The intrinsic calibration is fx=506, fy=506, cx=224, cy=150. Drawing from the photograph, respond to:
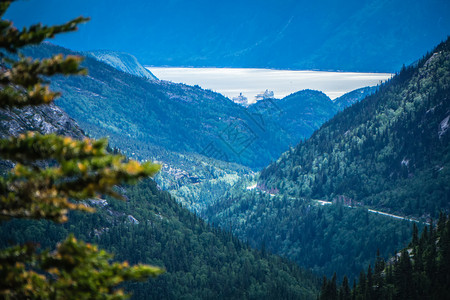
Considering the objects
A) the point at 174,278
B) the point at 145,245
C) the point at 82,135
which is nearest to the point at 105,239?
the point at 145,245

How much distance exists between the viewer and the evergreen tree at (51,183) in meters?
13.3

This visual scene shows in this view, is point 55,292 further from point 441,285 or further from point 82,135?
point 82,135

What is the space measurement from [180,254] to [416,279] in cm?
7858

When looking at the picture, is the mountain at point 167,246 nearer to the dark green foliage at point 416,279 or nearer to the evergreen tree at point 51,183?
the dark green foliage at point 416,279

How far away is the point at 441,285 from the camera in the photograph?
82.1m

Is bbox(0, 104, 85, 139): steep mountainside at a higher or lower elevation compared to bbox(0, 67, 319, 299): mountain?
higher

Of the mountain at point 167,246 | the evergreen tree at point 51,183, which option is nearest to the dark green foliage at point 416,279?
the mountain at point 167,246

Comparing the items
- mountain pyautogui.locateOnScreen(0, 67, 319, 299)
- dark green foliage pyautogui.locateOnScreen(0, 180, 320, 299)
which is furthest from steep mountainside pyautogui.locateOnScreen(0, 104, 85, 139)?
dark green foliage pyautogui.locateOnScreen(0, 180, 320, 299)

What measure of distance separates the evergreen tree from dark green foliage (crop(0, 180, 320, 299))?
103783 millimetres

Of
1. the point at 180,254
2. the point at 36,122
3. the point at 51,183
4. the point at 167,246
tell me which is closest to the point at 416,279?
the point at 180,254

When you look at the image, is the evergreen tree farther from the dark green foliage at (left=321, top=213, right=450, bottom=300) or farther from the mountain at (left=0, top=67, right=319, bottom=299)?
the mountain at (left=0, top=67, right=319, bottom=299)

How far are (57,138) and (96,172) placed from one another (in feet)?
5.05

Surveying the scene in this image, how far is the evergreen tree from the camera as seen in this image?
13.3m

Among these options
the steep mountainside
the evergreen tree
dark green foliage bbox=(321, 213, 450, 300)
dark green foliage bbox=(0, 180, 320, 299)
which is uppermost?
the steep mountainside
